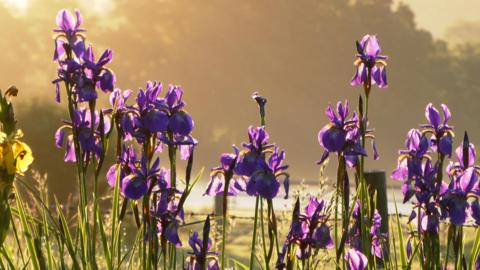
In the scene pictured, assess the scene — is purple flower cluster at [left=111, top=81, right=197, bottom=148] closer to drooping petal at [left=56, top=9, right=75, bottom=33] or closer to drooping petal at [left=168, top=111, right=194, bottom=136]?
drooping petal at [left=168, top=111, right=194, bottom=136]

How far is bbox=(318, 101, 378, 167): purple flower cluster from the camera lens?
2.83m

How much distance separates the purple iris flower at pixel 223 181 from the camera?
2.82 metres

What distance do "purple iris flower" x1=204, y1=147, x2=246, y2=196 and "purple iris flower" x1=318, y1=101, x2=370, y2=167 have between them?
349 millimetres

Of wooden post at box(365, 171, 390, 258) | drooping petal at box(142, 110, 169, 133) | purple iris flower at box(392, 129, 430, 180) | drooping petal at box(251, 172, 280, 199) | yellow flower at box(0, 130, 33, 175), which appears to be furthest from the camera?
wooden post at box(365, 171, 390, 258)

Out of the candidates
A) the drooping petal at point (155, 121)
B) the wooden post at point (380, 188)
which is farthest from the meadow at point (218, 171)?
the wooden post at point (380, 188)

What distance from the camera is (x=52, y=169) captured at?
1312 centimetres

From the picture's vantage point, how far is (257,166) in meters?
2.75

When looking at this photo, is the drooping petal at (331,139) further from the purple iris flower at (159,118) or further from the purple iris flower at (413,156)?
the purple iris flower at (159,118)

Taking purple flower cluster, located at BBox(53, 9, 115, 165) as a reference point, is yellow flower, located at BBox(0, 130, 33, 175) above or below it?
below

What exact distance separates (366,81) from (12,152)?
4.95ft

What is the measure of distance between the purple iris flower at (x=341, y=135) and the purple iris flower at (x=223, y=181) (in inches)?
13.7

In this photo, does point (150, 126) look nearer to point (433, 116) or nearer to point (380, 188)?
point (433, 116)

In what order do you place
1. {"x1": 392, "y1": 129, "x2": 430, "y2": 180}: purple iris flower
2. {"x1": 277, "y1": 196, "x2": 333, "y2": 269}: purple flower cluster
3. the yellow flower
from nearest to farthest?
the yellow flower < {"x1": 277, "y1": 196, "x2": 333, "y2": 269}: purple flower cluster < {"x1": 392, "y1": 129, "x2": 430, "y2": 180}: purple iris flower

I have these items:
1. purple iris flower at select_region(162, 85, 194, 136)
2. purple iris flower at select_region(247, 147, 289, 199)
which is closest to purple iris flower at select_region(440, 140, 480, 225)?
purple iris flower at select_region(247, 147, 289, 199)
